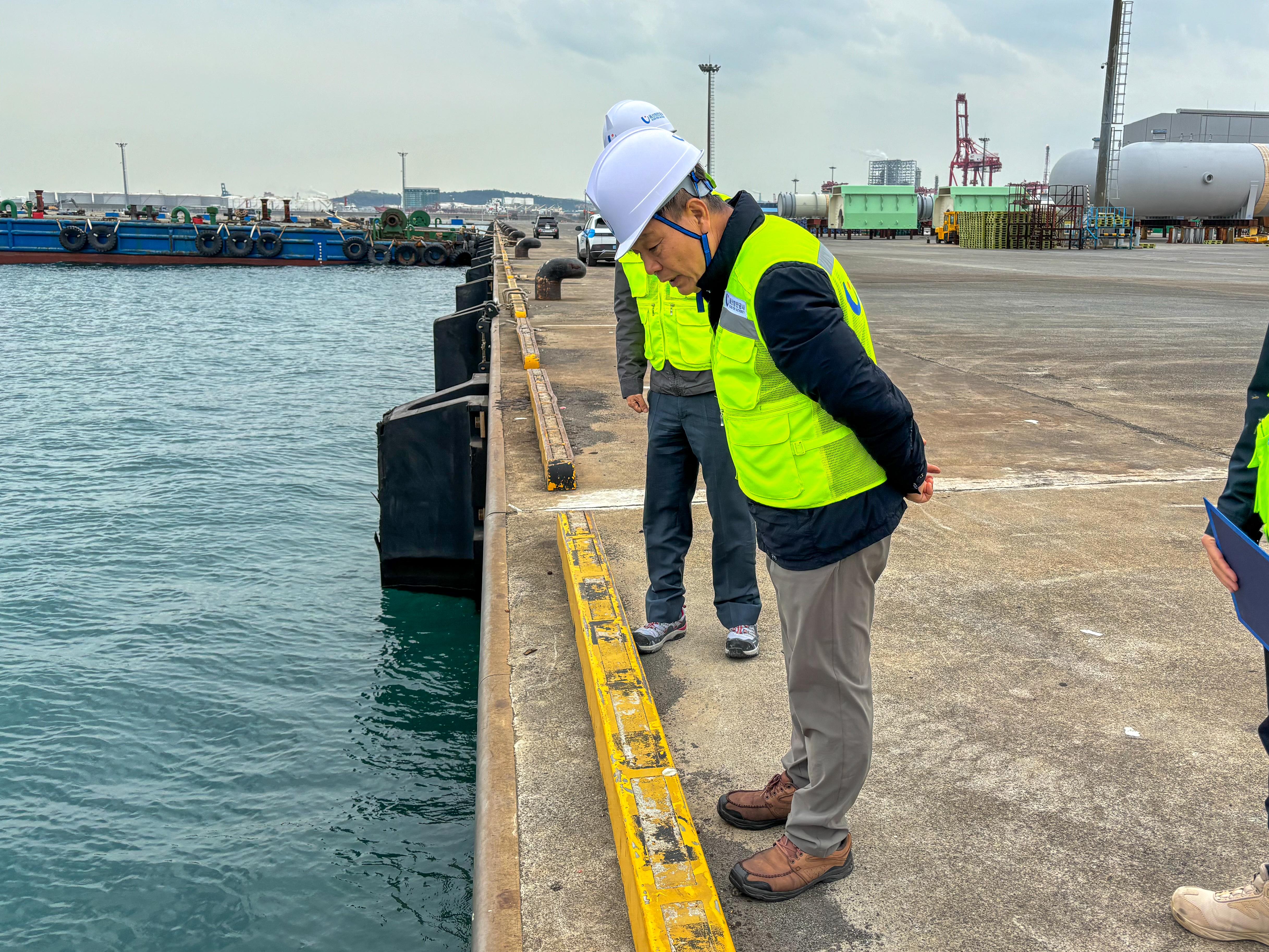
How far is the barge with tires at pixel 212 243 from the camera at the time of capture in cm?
5100

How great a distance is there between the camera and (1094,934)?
244cm

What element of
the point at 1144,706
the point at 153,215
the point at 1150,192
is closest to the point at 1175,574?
the point at 1144,706

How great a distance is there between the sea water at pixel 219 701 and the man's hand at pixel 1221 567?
2.86 metres

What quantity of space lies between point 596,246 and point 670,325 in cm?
2675

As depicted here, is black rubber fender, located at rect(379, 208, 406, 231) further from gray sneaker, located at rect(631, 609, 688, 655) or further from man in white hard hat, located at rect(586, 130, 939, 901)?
man in white hard hat, located at rect(586, 130, 939, 901)

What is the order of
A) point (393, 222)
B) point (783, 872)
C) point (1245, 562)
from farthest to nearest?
point (393, 222) → point (783, 872) → point (1245, 562)

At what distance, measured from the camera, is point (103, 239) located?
166 ft

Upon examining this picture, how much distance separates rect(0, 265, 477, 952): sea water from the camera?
13.6ft

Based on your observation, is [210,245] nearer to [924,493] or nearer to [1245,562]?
[924,493]

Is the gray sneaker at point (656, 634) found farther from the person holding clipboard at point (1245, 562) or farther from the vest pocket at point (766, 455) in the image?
the person holding clipboard at point (1245, 562)

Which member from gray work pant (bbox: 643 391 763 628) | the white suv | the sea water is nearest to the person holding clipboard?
gray work pant (bbox: 643 391 763 628)

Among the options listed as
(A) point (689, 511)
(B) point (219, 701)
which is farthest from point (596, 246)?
(A) point (689, 511)

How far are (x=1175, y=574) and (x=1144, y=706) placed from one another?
1514 millimetres

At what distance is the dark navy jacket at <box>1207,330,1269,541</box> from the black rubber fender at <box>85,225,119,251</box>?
186 ft
